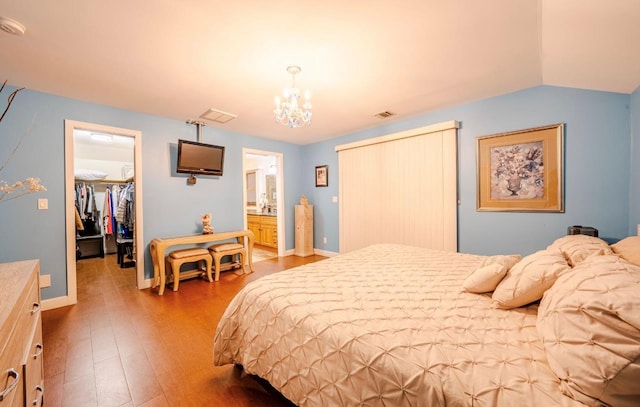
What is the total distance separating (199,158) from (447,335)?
3.91 meters

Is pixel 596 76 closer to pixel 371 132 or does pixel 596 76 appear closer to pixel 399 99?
pixel 399 99

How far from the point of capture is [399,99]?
3129 millimetres

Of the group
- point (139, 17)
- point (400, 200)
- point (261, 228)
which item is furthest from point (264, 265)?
point (139, 17)

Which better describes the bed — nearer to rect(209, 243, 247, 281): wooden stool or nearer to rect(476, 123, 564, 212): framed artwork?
rect(476, 123, 564, 212): framed artwork

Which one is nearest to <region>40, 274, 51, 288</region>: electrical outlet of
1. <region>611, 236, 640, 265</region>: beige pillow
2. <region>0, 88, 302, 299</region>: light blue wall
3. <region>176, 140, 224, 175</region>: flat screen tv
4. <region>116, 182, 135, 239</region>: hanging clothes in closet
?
<region>0, 88, 302, 299</region>: light blue wall

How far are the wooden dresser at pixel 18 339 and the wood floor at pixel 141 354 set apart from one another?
0.42 metres

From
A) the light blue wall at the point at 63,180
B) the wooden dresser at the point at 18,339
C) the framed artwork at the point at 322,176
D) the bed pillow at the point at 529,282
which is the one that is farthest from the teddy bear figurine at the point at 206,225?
the bed pillow at the point at 529,282

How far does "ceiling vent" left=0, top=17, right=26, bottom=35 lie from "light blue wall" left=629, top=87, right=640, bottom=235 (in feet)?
15.9

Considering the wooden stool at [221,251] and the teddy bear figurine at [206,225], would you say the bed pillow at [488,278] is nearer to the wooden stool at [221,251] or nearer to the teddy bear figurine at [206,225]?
the wooden stool at [221,251]

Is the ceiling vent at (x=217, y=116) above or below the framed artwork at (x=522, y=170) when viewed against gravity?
above

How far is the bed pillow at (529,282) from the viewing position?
4.03 ft

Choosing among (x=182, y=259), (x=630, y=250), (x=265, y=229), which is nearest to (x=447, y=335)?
(x=630, y=250)

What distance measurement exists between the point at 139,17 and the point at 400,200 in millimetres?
3614

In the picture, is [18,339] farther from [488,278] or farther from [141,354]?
[488,278]
